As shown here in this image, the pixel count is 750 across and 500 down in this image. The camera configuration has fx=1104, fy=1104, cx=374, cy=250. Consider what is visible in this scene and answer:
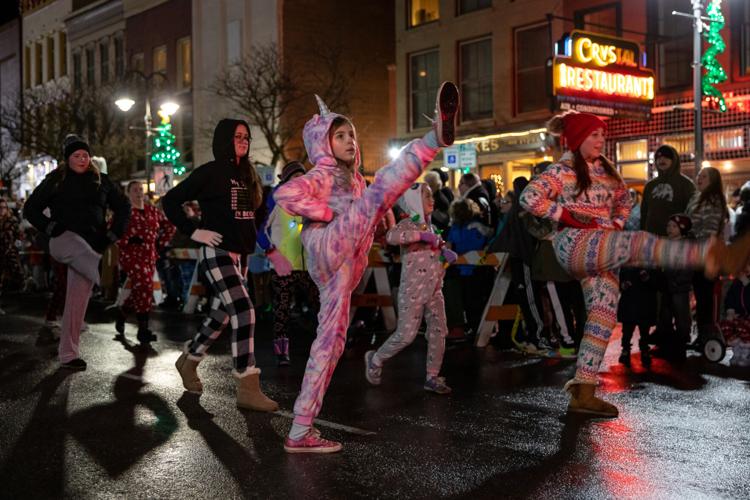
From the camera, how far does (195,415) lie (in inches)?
300

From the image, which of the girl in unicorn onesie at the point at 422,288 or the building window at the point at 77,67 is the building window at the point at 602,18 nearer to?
the girl in unicorn onesie at the point at 422,288

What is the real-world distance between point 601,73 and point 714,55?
2255 mm

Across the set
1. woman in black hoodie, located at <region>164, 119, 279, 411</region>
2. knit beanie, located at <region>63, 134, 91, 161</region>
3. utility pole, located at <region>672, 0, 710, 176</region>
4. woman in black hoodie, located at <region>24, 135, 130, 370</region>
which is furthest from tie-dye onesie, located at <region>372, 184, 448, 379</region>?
utility pole, located at <region>672, 0, 710, 176</region>

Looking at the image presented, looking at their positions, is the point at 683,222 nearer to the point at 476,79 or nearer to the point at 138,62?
the point at 476,79

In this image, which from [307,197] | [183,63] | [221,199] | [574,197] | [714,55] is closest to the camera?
[307,197]

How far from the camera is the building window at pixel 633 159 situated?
79.7 feet

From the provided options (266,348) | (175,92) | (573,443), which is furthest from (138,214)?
(175,92)

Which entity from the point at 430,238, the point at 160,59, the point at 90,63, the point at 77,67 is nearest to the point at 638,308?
the point at 430,238

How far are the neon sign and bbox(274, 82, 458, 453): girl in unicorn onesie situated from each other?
16378 mm

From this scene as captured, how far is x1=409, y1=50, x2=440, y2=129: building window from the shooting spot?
30.9 m

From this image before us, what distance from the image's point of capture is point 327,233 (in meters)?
6.20

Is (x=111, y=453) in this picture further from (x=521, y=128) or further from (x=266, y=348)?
(x=521, y=128)

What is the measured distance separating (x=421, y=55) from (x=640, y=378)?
22892 mm

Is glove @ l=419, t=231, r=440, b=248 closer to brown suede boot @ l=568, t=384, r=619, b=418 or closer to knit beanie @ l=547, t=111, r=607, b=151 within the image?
knit beanie @ l=547, t=111, r=607, b=151
